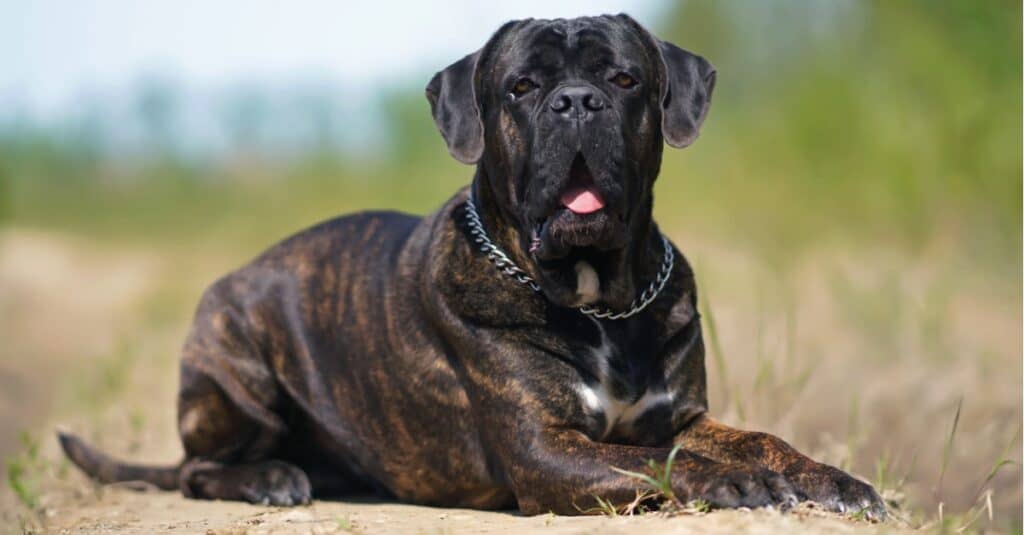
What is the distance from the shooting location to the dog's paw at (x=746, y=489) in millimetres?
3502

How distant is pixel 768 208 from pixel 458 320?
298 inches

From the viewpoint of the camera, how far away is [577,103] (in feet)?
13.0

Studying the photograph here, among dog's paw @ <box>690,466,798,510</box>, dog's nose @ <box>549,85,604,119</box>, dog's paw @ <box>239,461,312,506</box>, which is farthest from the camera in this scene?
dog's paw @ <box>239,461,312,506</box>

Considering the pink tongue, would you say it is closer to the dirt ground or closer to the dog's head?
the dog's head

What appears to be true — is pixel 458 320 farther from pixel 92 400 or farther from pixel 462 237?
pixel 92 400

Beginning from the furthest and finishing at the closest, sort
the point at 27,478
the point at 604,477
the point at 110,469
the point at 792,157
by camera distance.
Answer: the point at 792,157, the point at 27,478, the point at 110,469, the point at 604,477

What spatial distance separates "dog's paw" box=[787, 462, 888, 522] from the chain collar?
85cm

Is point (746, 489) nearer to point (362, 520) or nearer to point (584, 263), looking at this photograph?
point (584, 263)

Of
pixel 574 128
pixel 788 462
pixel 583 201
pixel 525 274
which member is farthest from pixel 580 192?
pixel 788 462

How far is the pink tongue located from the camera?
398cm

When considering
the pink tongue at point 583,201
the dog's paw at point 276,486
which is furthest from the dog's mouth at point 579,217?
the dog's paw at point 276,486

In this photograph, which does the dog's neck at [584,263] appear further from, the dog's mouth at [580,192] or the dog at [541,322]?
the dog's mouth at [580,192]

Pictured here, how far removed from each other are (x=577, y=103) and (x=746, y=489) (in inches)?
49.1

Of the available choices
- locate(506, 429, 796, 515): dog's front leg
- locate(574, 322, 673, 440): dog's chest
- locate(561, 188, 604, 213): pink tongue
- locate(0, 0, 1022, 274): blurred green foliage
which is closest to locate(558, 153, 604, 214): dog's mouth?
locate(561, 188, 604, 213): pink tongue
